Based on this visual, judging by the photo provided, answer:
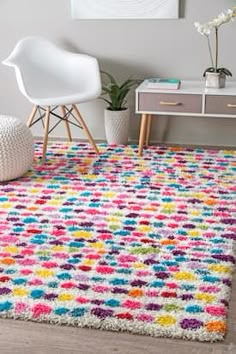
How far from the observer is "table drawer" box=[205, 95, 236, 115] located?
3762 mm

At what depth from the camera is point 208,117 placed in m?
4.22

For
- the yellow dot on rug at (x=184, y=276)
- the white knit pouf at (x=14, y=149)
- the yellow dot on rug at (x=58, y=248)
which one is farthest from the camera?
the white knit pouf at (x=14, y=149)

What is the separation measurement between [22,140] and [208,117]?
56.7 inches

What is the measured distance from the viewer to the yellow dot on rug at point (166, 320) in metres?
2.07

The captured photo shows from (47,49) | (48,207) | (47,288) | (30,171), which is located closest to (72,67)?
(47,49)

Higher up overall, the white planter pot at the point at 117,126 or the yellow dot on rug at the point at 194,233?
the white planter pot at the point at 117,126

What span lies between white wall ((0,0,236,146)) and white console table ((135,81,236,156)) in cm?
32

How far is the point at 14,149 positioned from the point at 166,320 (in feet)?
5.56

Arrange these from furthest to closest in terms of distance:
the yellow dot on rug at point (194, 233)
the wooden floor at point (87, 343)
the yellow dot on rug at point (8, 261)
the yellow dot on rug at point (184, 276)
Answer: the yellow dot on rug at point (194, 233) → the yellow dot on rug at point (8, 261) → the yellow dot on rug at point (184, 276) → the wooden floor at point (87, 343)

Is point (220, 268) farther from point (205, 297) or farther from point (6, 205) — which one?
point (6, 205)

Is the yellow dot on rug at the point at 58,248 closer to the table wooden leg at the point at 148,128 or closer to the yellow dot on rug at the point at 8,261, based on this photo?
the yellow dot on rug at the point at 8,261

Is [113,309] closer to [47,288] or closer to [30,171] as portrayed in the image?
[47,288]

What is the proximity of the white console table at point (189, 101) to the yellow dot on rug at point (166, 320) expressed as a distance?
1.99 meters

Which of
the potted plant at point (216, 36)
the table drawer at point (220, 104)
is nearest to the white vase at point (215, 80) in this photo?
the potted plant at point (216, 36)
